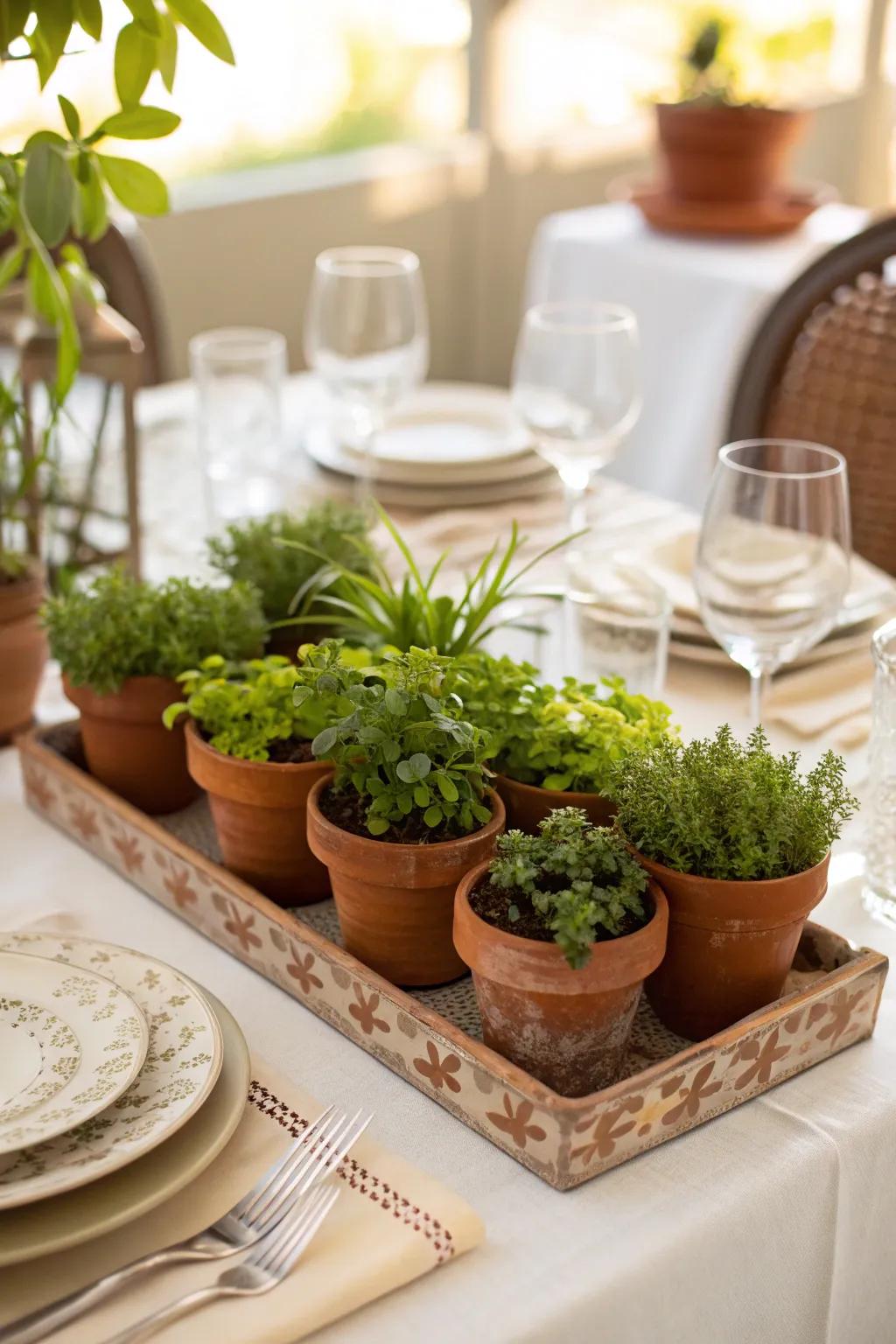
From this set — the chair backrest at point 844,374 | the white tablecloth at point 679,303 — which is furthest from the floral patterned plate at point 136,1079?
the white tablecloth at point 679,303

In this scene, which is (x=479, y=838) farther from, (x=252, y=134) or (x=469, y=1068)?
(x=252, y=134)

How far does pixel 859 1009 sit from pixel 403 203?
338 centimetres

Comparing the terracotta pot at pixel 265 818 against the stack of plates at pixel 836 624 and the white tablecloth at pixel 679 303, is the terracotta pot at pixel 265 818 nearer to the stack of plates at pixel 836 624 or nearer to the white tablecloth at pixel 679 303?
the stack of plates at pixel 836 624

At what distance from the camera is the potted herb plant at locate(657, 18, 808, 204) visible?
2.39 m

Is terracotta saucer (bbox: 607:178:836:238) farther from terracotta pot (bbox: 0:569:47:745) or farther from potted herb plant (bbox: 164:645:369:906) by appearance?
potted herb plant (bbox: 164:645:369:906)

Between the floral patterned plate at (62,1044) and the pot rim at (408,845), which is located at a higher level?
the pot rim at (408,845)

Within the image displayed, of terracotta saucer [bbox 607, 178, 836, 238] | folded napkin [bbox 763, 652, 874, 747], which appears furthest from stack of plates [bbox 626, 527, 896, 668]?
terracotta saucer [bbox 607, 178, 836, 238]

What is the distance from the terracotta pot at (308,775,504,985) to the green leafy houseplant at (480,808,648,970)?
32 mm

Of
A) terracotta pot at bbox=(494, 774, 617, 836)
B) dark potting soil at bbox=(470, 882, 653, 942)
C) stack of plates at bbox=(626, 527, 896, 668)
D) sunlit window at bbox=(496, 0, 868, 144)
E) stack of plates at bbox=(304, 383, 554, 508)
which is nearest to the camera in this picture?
dark potting soil at bbox=(470, 882, 653, 942)

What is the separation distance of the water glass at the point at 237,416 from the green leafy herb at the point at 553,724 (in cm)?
61

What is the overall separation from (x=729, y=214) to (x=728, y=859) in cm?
200

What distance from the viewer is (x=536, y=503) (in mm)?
1466

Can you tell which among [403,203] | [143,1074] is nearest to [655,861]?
[143,1074]

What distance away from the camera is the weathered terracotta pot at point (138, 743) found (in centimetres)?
89
